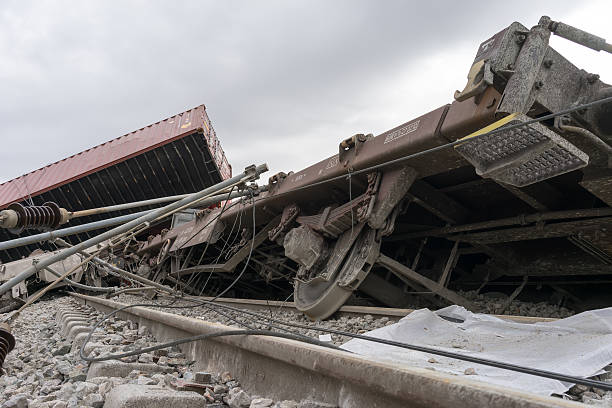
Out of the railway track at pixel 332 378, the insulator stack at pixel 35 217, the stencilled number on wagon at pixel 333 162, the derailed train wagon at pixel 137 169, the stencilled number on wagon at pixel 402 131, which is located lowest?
the railway track at pixel 332 378

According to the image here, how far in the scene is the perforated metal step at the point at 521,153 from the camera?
9.45 feet

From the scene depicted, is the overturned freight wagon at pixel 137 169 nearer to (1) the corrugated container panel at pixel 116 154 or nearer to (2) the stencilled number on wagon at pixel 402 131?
(1) the corrugated container panel at pixel 116 154

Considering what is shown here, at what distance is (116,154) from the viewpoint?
16.5 meters

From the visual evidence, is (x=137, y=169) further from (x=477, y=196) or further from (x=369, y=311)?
(x=369, y=311)

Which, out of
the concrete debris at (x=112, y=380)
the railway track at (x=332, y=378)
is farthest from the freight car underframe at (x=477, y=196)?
the railway track at (x=332, y=378)

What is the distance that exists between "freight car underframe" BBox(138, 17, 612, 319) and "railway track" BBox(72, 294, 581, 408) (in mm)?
1352

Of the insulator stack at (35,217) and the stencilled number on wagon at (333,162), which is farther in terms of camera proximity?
the stencilled number on wagon at (333,162)

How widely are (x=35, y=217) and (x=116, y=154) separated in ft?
43.7

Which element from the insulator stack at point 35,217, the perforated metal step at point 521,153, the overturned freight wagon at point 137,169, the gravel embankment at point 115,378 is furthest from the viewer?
the overturned freight wagon at point 137,169

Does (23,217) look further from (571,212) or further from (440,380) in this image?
(571,212)

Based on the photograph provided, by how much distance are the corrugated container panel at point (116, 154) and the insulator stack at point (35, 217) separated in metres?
11.6

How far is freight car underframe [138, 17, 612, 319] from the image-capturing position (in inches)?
122

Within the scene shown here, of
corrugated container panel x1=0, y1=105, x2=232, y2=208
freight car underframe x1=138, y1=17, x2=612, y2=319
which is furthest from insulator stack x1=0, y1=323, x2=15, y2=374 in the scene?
corrugated container panel x1=0, y1=105, x2=232, y2=208

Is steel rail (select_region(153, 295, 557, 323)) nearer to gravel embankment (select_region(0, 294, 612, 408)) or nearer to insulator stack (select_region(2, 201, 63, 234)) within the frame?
gravel embankment (select_region(0, 294, 612, 408))
